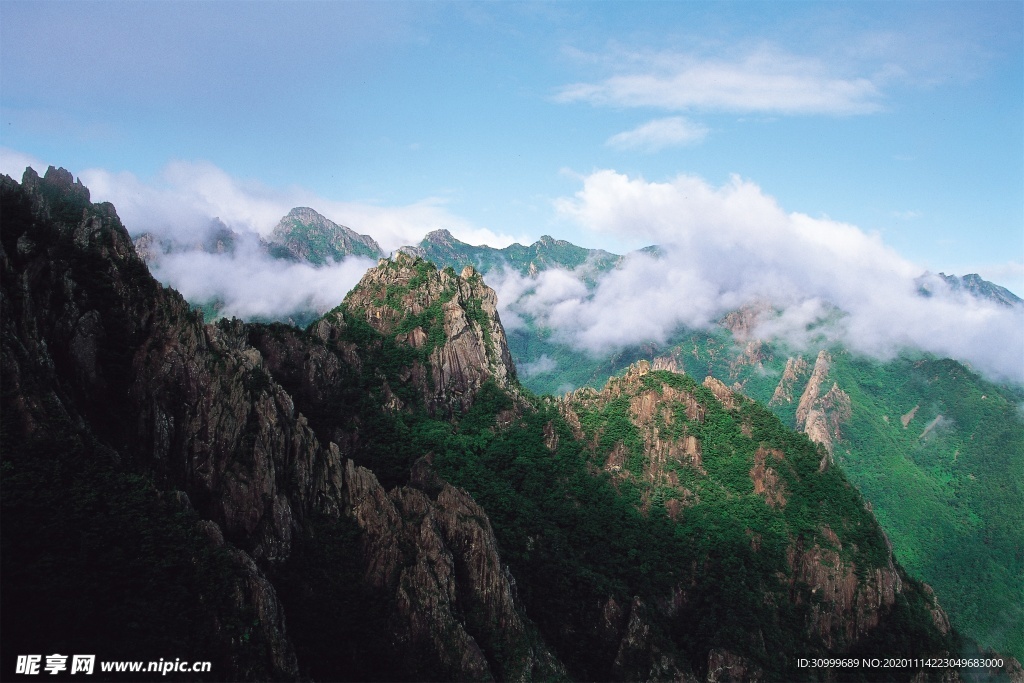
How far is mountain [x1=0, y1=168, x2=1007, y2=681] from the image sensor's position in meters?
31.2

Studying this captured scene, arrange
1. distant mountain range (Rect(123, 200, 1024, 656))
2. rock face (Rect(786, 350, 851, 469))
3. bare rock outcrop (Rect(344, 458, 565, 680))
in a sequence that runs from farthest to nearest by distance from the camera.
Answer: rock face (Rect(786, 350, 851, 469)), distant mountain range (Rect(123, 200, 1024, 656)), bare rock outcrop (Rect(344, 458, 565, 680))

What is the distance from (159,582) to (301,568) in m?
12.0

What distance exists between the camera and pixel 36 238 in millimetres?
39625

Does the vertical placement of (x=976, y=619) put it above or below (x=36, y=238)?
below

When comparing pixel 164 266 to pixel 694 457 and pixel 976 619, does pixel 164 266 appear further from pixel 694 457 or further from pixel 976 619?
pixel 976 619

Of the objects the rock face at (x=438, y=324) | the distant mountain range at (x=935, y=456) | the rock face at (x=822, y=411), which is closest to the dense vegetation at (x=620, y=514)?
the rock face at (x=438, y=324)

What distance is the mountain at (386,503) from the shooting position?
31.2 meters

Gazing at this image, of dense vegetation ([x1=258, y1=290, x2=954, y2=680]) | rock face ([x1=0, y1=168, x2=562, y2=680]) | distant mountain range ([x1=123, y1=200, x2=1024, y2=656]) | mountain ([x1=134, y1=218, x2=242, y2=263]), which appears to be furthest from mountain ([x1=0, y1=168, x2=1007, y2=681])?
mountain ([x1=134, y1=218, x2=242, y2=263])

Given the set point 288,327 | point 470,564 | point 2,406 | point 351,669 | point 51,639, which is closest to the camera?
point 51,639

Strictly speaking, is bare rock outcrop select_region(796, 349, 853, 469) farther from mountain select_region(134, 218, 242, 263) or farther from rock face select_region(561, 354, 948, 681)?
mountain select_region(134, 218, 242, 263)

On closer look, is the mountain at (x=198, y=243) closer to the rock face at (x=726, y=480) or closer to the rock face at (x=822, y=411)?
the rock face at (x=726, y=480)

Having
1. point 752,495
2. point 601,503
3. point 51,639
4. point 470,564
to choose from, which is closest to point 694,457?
point 752,495

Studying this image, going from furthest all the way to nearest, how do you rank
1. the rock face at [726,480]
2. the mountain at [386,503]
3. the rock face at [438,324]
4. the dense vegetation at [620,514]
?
the rock face at [438,324], the rock face at [726,480], the dense vegetation at [620,514], the mountain at [386,503]

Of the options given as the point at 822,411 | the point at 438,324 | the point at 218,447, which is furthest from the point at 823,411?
the point at 218,447
